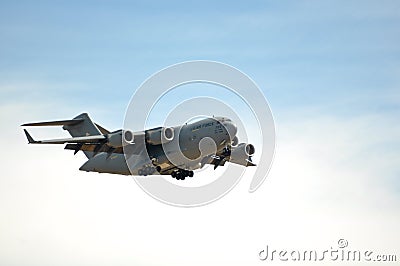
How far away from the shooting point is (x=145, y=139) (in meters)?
48.6

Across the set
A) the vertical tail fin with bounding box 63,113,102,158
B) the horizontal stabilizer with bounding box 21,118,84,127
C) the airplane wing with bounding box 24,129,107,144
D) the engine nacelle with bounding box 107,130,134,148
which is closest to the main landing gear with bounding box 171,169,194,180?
the engine nacelle with bounding box 107,130,134,148

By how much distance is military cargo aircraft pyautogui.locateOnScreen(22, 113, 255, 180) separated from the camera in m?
46.2

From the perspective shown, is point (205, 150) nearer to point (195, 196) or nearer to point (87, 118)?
point (195, 196)

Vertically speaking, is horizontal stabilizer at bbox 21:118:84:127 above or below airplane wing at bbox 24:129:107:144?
above

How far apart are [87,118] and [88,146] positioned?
8.97m

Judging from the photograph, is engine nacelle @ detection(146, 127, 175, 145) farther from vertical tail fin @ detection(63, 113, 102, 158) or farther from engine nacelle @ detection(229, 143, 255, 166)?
vertical tail fin @ detection(63, 113, 102, 158)

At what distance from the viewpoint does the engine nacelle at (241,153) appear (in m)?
52.4

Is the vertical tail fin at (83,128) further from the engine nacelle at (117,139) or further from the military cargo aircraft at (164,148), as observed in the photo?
the engine nacelle at (117,139)

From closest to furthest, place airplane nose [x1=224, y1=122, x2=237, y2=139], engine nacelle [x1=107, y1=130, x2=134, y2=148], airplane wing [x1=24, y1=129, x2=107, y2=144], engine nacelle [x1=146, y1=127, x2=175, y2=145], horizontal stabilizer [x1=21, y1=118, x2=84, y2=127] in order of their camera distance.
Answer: airplane wing [x1=24, y1=129, x2=107, y2=144] < airplane nose [x1=224, y1=122, x2=237, y2=139] < engine nacelle [x1=107, y1=130, x2=134, y2=148] < engine nacelle [x1=146, y1=127, x2=175, y2=145] < horizontal stabilizer [x1=21, y1=118, x2=84, y2=127]

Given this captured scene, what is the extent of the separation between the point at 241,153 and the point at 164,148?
270 inches

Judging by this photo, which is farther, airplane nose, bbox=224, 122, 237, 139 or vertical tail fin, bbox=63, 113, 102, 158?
vertical tail fin, bbox=63, 113, 102, 158

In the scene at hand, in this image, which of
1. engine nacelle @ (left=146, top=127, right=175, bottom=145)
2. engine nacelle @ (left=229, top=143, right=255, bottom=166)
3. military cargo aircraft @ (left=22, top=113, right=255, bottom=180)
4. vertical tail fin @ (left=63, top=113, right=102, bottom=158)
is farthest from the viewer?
vertical tail fin @ (left=63, top=113, right=102, bottom=158)

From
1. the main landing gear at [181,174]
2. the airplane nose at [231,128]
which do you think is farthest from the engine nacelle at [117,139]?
the airplane nose at [231,128]

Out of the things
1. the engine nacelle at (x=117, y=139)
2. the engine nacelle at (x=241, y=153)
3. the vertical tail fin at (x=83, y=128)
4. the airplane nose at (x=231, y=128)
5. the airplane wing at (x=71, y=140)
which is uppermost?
the vertical tail fin at (x=83, y=128)
